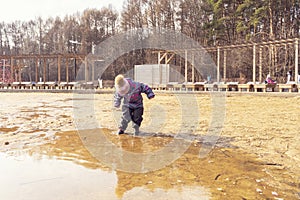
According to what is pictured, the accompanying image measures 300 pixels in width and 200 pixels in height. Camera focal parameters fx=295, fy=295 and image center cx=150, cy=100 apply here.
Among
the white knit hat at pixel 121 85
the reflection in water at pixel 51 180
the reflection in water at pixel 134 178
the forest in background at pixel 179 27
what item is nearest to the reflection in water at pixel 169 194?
the reflection in water at pixel 134 178

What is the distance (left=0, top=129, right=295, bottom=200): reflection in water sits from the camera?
264 cm

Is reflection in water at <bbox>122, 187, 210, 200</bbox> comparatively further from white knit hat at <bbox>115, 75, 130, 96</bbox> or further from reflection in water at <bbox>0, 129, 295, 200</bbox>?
white knit hat at <bbox>115, 75, 130, 96</bbox>

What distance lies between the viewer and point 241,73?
27.5 meters

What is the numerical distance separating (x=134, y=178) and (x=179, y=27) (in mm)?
35779

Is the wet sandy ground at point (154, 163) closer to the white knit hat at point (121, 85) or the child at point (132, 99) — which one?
the child at point (132, 99)

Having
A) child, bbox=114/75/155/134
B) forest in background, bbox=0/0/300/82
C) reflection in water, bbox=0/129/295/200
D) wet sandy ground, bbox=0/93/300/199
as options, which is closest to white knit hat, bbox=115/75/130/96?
child, bbox=114/75/155/134

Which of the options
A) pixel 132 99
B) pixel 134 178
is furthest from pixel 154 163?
pixel 132 99

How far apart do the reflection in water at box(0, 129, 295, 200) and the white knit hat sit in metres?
1.27

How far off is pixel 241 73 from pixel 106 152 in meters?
25.2

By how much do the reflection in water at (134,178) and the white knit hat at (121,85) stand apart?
4.15ft

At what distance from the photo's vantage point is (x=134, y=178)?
308 centimetres

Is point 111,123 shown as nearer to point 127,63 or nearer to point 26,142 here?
point 26,142

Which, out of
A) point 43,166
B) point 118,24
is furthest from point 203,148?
point 118,24

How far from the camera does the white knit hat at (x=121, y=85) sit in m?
4.95
